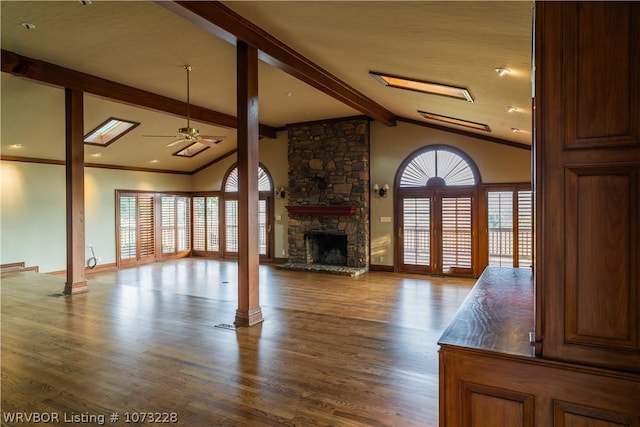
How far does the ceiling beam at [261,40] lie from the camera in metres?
3.52

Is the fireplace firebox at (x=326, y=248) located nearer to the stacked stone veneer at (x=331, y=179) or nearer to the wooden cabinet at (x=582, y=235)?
the stacked stone veneer at (x=331, y=179)

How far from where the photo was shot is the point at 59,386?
308cm

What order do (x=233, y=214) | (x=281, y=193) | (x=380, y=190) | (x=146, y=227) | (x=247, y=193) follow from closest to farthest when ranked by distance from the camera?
1. (x=247, y=193)
2. (x=380, y=190)
3. (x=281, y=193)
4. (x=146, y=227)
5. (x=233, y=214)

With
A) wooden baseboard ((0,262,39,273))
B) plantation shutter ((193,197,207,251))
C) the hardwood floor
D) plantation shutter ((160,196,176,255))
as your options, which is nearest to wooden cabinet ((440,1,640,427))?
the hardwood floor

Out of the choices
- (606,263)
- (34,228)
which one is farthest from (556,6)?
(34,228)

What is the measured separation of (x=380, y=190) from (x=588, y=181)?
7393 millimetres

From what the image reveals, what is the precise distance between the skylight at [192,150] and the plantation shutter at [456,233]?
6.41 m

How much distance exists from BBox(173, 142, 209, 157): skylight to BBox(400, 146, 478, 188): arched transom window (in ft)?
17.9

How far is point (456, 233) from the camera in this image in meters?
8.20

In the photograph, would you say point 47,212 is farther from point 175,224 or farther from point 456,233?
point 456,233

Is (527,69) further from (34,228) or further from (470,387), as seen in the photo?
(34,228)

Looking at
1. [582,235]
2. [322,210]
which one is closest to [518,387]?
[582,235]

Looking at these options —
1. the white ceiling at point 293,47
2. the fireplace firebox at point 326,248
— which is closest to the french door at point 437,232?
the fireplace firebox at point 326,248

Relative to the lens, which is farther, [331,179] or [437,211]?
[331,179]
